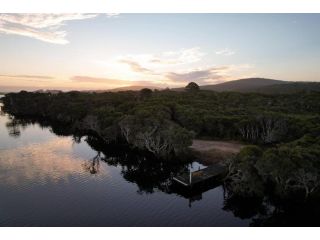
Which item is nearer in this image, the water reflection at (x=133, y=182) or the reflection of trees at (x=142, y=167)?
the water reflection at (x=133, y=182)

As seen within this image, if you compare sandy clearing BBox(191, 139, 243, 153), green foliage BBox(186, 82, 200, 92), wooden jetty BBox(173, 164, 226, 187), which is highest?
green foliage BBox(186, 82, 200, 92)

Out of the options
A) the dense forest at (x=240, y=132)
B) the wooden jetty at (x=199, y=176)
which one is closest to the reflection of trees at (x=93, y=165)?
the dense forest at (x=240, y=132)

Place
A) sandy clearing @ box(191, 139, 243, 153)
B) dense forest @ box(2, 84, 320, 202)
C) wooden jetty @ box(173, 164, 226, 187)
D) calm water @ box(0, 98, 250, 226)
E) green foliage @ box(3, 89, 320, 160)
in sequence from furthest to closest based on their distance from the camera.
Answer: sandy clearing @ box(191, 139, 243, 153), green foliage @ box(3, 89, 320, 160), wooden jetty @ box(173, 164, 226, 187), dense forest @ box(2, 84, 320, 202), calm water @ box(0, 98, 250, 226)

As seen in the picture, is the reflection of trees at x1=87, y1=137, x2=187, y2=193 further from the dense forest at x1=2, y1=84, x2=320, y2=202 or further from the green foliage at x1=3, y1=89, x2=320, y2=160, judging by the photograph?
the green foliage at x1=3, y1=89, x2=320, y2=160

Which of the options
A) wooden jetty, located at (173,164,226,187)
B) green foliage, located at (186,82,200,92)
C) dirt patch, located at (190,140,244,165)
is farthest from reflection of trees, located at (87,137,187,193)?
green foliage, located at (186,82,200,92)

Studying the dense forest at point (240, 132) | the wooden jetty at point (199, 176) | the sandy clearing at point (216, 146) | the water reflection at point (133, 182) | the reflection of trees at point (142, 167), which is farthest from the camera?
the sandy clearing at point (216, 146)

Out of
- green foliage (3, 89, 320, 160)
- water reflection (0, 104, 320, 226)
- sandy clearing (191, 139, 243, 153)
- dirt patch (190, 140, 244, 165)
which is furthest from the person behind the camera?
sandy clearing (191, 139, 243, 153)

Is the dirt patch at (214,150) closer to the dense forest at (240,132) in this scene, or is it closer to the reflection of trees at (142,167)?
the dense forest at (240,132)
